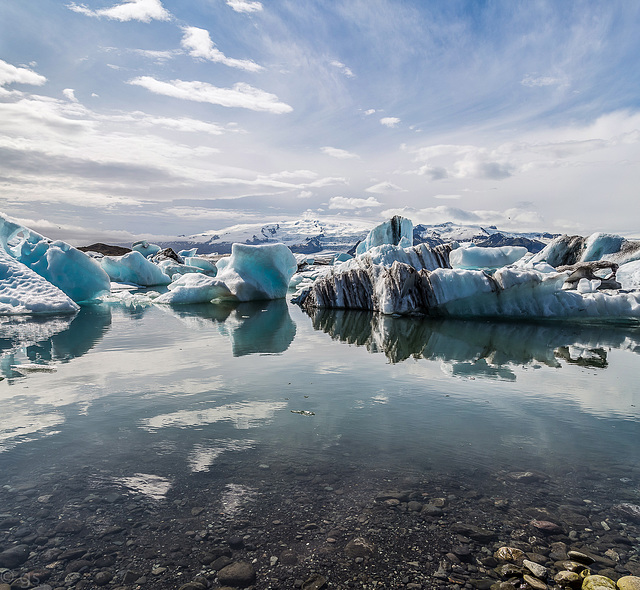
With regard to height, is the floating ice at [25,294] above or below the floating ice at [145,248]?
below

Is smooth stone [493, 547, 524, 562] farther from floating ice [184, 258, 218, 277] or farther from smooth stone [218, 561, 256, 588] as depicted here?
floating ice [184, 258, 218, 277]

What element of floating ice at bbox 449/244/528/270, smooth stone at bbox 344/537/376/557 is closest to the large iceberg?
floating ice at bbox 449/244/528/270

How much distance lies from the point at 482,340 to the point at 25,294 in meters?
15.6

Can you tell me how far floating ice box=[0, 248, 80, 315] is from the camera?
1483 centimetres

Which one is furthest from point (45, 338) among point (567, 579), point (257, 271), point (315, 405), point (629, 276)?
point (629, 276)

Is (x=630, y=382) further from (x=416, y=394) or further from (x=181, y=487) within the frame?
(x=181, y=487)

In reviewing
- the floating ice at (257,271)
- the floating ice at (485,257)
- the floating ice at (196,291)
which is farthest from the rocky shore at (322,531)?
the floating ice at (485,257)

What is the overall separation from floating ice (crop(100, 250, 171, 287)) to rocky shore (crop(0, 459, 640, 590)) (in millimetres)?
29549

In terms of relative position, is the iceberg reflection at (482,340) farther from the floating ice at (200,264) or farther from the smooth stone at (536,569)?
the floating ice at (200,264)

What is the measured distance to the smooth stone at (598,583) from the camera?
2115 mm

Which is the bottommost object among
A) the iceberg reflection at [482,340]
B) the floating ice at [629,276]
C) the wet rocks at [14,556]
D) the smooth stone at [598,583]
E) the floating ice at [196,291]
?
the wet rocks at [14,556]

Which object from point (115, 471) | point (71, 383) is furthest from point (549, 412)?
point (71, 383)

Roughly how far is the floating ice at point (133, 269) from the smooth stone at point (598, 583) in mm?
31571

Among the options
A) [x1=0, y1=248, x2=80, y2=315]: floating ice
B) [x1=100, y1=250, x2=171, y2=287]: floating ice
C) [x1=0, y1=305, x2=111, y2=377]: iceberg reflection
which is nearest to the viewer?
[x1=0, y1=305, x2=111, y2=377]: iceberg reflection
